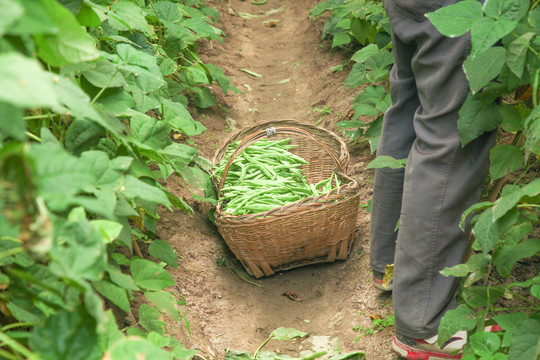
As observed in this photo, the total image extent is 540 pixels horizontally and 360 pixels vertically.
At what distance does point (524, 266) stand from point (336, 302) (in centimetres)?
91

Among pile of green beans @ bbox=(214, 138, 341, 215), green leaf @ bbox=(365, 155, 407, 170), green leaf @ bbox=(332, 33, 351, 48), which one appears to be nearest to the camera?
green leaf @ bbox=(365, 155, 407, 170)

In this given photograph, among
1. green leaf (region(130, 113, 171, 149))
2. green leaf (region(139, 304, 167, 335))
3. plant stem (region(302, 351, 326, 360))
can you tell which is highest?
green leaf (region(130, 113, 171, 149))

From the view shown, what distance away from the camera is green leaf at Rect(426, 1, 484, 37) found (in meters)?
1.42

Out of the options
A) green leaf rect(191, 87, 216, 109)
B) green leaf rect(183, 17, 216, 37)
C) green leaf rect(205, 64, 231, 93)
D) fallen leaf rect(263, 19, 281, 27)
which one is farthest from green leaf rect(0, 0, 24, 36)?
fallen leaf rect(263, 19, 281, 27)

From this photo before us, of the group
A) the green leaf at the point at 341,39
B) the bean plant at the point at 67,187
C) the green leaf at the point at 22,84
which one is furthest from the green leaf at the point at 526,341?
the green leaf at the point at 341,39

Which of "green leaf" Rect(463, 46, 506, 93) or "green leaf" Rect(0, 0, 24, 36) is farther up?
"green leaf" Rect(0, 0, 24, 36)

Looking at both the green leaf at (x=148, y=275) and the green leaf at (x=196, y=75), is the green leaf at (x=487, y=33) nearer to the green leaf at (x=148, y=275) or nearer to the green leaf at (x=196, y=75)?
the green leaf at (x=148, y=275)

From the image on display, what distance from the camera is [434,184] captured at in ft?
6.26

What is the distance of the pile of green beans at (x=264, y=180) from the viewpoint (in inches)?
117

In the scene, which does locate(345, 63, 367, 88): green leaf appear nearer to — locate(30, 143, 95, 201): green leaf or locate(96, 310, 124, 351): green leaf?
locate(96, 310, 124, 351): green leaf

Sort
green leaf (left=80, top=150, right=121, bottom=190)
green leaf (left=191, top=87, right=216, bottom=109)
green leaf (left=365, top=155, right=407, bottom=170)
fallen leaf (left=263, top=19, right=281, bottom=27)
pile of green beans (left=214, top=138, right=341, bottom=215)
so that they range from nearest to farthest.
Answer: green leaf (left=80, top=150, right=121, bottom=190) → green leaf (left=365, top=155, right=407, bottom=170) → pile of green beans (left=214, top=138, right=341, bottom=215) → green leaf (left=191, top=87, right=216, bottom=109) → fallen leaf (left=263, top=19, right=281, bottom=27)

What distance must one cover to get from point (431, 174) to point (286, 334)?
1077 mm

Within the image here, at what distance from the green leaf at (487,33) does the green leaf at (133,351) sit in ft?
3.41

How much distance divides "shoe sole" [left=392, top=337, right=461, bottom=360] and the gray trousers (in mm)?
63
